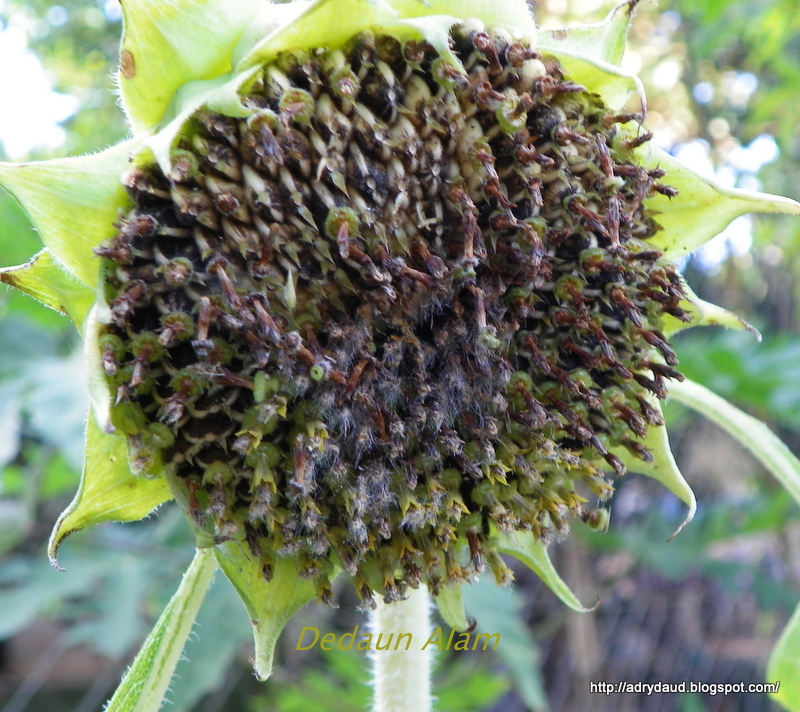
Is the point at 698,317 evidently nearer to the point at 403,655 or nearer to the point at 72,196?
the point at 403,655

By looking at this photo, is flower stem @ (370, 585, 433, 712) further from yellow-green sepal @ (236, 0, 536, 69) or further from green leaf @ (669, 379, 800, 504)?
yellow-green sepal @ (236, 0, 536, 69)

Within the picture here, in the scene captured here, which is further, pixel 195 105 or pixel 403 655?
pixel 403 655

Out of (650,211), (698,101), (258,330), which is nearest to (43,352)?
(258,330)

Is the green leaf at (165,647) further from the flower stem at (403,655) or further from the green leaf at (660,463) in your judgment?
the green leaf at (660,463)

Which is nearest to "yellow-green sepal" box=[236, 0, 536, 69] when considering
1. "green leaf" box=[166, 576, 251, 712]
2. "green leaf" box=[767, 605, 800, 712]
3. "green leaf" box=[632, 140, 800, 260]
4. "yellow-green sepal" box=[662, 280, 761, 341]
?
"green leaf" box=[632, 140, 800, 260]

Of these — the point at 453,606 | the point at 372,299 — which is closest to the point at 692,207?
the point at 372,299

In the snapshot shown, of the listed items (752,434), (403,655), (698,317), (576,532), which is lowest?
(576,532)
